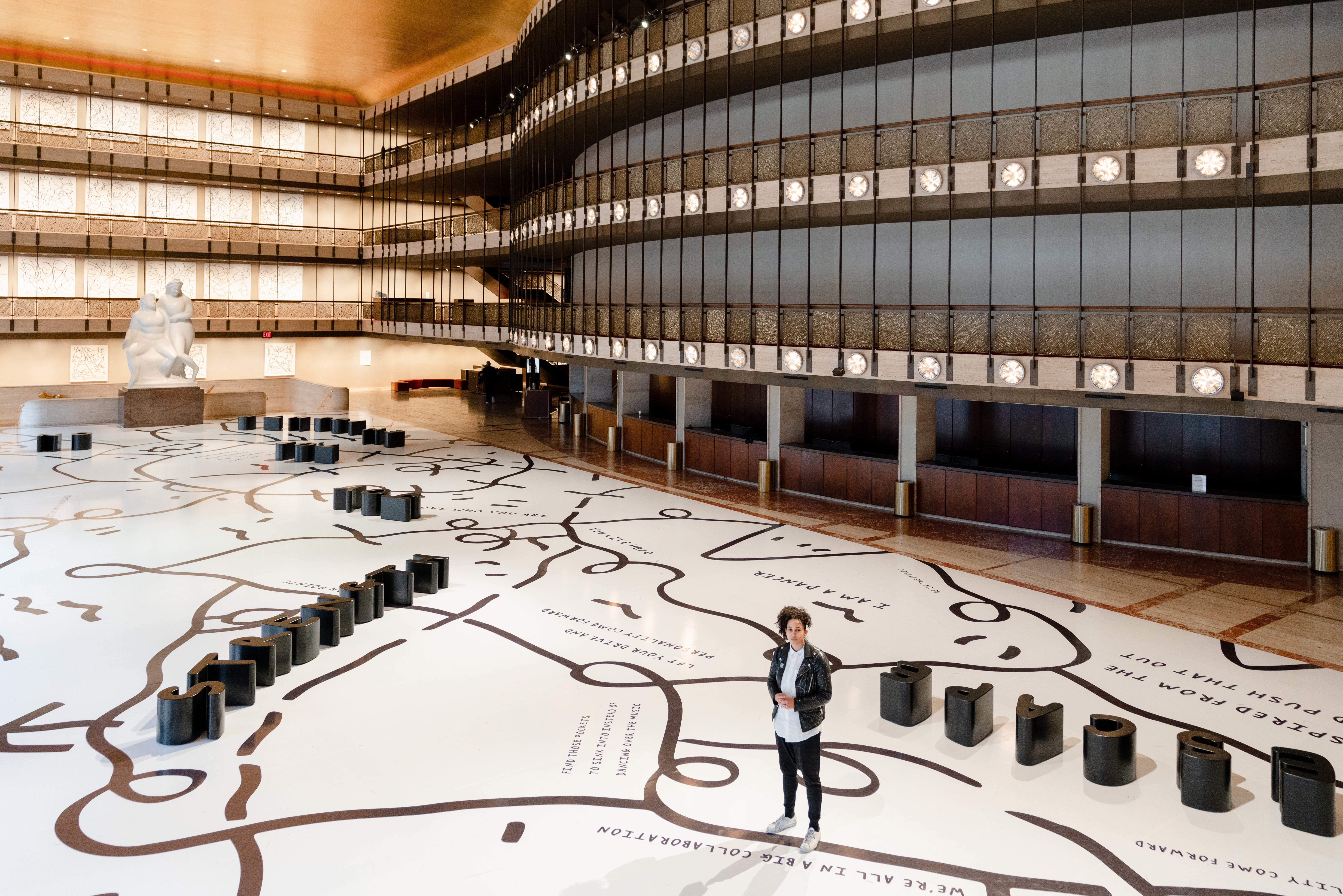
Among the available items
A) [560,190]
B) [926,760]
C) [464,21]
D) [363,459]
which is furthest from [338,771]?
[464,21]

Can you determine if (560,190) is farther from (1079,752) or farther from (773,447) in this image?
(1079,752)

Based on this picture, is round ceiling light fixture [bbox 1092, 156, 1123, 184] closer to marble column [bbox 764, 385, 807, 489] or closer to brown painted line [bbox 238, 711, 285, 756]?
marble column [bbox 764, 385, 807, 489]

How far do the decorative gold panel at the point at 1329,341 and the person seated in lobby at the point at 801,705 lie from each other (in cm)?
1107

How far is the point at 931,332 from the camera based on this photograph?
18859 millimetres

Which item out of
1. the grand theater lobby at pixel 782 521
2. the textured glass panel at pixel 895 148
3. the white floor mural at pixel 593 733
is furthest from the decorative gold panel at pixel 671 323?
the white floor mural at pixel 593 733

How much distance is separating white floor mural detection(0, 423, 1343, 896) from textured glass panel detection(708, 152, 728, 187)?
917 cm

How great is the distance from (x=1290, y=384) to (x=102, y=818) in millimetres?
16038

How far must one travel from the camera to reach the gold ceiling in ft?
121

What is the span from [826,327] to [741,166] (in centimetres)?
469

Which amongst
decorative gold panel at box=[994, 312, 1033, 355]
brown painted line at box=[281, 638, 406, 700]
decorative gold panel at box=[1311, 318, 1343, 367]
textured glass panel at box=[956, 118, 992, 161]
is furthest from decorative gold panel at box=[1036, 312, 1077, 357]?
brown painted line at box=[281, 638, 406, 700]

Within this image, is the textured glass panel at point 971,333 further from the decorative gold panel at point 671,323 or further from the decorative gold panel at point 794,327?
the decorative gold panel at point 671,323

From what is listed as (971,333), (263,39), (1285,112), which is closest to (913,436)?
(971,333)

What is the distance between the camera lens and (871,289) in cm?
2367

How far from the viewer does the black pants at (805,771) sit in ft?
25.3
